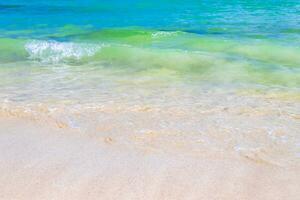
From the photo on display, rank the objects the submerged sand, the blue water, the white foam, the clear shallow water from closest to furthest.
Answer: the submerged sand < the clear shallow water < the white foam < the blue water

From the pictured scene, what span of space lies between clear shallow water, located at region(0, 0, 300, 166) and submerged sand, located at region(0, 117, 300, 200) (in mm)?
170

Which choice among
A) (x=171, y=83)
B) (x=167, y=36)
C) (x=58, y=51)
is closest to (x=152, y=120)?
(x=171, y=83)

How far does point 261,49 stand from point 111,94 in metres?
3.49

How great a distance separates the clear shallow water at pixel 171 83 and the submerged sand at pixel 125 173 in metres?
0.17

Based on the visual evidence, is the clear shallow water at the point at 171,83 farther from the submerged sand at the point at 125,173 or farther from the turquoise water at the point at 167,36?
the submerged sand at the point at 125,173

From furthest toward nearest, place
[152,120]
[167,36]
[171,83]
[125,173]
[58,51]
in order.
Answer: [167,36] < [58,51] < [171,83] < [152,120] < [125,173]

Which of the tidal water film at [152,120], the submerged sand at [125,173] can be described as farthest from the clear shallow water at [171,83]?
the submerged sand at [125,173]

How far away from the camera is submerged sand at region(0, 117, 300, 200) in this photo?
2.73 metres

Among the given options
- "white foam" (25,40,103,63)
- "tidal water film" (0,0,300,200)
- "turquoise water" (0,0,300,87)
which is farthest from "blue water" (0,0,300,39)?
"white foam" (25,40,103,63)

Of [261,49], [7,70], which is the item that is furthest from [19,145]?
[261,49]

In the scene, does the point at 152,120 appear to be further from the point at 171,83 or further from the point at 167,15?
the point at 167,15

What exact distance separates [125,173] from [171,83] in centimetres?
266

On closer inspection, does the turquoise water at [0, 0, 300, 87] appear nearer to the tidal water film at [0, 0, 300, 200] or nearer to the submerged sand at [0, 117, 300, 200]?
the tidal water film at [0, 0, 300, 200]

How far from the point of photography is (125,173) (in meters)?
3.00
